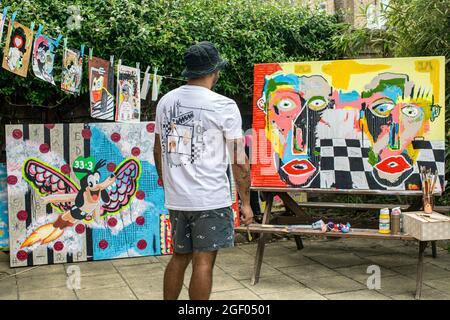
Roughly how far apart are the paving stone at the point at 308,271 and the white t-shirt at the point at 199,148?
1.76 metres

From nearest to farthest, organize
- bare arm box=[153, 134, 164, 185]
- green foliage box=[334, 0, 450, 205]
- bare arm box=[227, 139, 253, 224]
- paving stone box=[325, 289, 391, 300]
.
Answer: bare arm box=[227, 139, 253, 224] → bare arm box=[153, 134, 164, 185] → paving stone box=[325, 289, 391, 300] → green foliage box=[334, 0, 450, 205]

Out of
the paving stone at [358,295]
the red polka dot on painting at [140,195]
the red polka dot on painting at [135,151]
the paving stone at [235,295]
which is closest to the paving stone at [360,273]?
the paving stone at [358,295]

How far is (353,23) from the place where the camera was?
→ 22.5ft

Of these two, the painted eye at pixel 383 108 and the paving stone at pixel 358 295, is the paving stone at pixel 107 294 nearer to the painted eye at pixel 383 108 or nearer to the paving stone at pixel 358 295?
the paving stone at pixel 358 295

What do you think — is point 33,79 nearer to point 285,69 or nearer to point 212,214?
point 285,69

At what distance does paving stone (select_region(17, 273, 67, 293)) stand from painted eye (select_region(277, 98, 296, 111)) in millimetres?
2401

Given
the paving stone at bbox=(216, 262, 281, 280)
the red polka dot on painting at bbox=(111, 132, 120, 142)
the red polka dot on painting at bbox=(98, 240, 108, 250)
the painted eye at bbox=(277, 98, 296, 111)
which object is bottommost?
the paving stone at bbox=(216, 262, 281, 280)

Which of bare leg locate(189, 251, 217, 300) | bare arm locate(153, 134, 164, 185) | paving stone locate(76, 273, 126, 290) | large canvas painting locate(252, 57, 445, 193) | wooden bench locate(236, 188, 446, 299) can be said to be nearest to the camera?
bare leg locate(189, 251, 217, 300)

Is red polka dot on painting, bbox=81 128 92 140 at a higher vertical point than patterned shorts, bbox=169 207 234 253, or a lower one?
higher

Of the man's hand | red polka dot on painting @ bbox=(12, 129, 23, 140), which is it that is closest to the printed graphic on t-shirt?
the man's hand

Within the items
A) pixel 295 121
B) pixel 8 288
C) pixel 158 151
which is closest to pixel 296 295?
pixel 295 121

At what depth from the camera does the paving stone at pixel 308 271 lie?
15.4ft

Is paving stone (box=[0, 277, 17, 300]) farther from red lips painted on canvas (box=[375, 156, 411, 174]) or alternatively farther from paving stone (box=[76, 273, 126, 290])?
red lips painted on canvas (box=[375, 156, 411, 174])

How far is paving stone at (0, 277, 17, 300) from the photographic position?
4.23 meters
